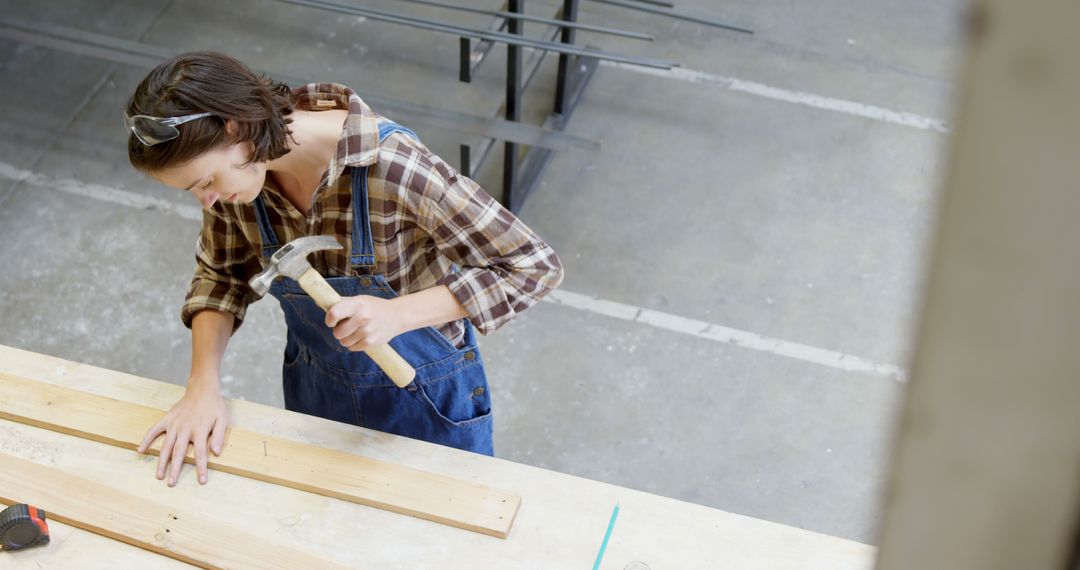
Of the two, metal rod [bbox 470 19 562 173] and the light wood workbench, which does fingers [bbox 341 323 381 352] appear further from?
metal rod [bbox 470 19 562 173]

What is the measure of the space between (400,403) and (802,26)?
3.86 m

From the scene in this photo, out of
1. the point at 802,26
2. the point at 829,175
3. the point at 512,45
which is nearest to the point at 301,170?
the point at 512,45

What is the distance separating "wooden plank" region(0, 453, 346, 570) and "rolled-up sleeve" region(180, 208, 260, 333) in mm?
440

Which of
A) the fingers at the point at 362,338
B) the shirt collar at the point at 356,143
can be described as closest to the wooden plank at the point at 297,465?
the fingers at the point at 362,338

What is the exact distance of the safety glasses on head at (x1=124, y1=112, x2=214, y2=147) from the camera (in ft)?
6.01

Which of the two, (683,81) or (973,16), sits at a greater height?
(973,16)

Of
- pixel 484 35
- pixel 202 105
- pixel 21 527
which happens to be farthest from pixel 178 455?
pixel 484 35

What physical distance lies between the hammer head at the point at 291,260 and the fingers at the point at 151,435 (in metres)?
0.39

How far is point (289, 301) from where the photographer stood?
2.20 meters

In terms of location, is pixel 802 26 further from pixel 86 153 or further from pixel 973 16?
pixel 973 16

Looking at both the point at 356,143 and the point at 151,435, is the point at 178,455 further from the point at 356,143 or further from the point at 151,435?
the point at 356,143

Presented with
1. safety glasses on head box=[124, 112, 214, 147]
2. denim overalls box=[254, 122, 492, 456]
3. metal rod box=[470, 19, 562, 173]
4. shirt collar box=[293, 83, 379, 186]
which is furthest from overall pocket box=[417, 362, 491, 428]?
metal rod box=[470, 19, 562, 173]

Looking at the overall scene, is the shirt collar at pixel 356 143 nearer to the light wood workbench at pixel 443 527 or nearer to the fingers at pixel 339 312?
the fingers at pixel 339 312

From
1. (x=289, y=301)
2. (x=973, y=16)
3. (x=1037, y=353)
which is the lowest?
(x=289, y=301)
